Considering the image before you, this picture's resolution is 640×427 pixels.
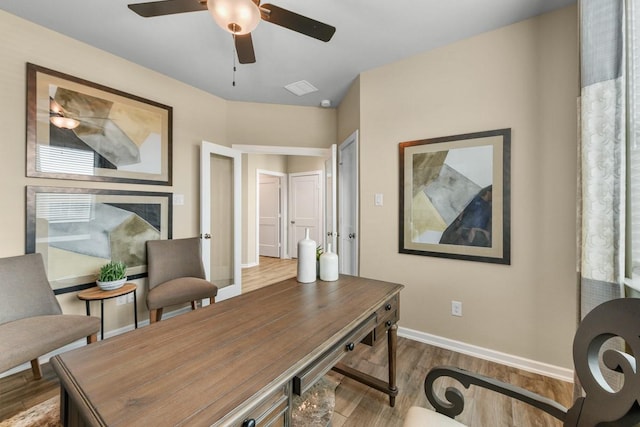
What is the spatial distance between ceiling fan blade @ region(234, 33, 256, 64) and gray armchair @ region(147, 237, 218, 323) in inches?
78.7

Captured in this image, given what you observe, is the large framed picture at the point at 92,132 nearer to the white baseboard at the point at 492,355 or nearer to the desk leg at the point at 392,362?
the desk leg at the point at 392,362

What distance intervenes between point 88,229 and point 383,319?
268 cm

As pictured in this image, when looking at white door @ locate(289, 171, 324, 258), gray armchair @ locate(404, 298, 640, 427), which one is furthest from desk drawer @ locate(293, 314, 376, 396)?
white door @ locate(289, 171, 324, 258)

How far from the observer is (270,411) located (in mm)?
772

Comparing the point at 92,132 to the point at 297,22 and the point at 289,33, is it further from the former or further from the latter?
the point at 297,22

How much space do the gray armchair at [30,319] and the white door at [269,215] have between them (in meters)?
4.66

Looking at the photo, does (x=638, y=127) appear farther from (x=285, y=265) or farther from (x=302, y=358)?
(x=285, y=265)

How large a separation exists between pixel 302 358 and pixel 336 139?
337 centimetres

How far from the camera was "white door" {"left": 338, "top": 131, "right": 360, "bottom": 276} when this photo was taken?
3311 mm

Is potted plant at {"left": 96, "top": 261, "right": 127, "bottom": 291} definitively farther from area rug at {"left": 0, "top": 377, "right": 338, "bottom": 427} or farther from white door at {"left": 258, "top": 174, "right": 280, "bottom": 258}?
white door at {"left": 258, "top": 174, "right": 280, "bottom": 258}

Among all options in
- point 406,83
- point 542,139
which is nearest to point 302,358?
point 542,139

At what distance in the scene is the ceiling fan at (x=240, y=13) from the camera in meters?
1.35

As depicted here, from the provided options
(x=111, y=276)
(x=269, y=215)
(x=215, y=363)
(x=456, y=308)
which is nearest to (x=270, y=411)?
(x=215, y=363)

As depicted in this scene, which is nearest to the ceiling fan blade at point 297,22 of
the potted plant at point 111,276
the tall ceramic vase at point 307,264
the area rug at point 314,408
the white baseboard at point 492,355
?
the tall ceramic vase at point 307,264
